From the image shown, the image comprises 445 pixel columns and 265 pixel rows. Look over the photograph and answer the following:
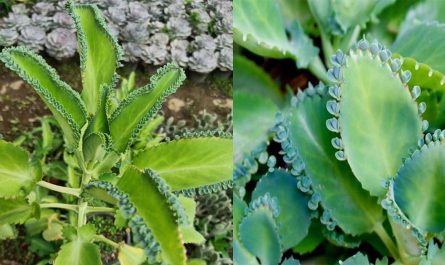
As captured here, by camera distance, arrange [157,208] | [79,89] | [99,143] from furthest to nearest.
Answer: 1. [79,89]
2. [99,143]
3. [157,208]

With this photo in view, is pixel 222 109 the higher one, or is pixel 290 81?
pixel 290 81

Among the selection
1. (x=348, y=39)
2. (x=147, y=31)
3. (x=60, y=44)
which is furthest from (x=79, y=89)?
(x=348, y=39)

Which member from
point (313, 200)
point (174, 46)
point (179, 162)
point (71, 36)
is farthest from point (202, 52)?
point (313, 200)

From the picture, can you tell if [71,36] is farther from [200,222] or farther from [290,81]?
[290,81]

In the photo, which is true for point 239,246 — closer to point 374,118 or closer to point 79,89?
point 374,118

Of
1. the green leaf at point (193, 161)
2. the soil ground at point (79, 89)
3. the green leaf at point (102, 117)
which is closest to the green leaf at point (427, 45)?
the green leaf at point (193, 161)

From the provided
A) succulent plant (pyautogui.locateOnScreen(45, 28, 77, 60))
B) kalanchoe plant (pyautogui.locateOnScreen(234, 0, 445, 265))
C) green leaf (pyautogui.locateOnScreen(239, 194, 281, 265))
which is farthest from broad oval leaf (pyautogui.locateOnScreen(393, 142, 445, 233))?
succulent plant (pyautogui.locateOnScreen(45, 28, 77, 60))

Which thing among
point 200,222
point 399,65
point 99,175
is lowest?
point 200,222
